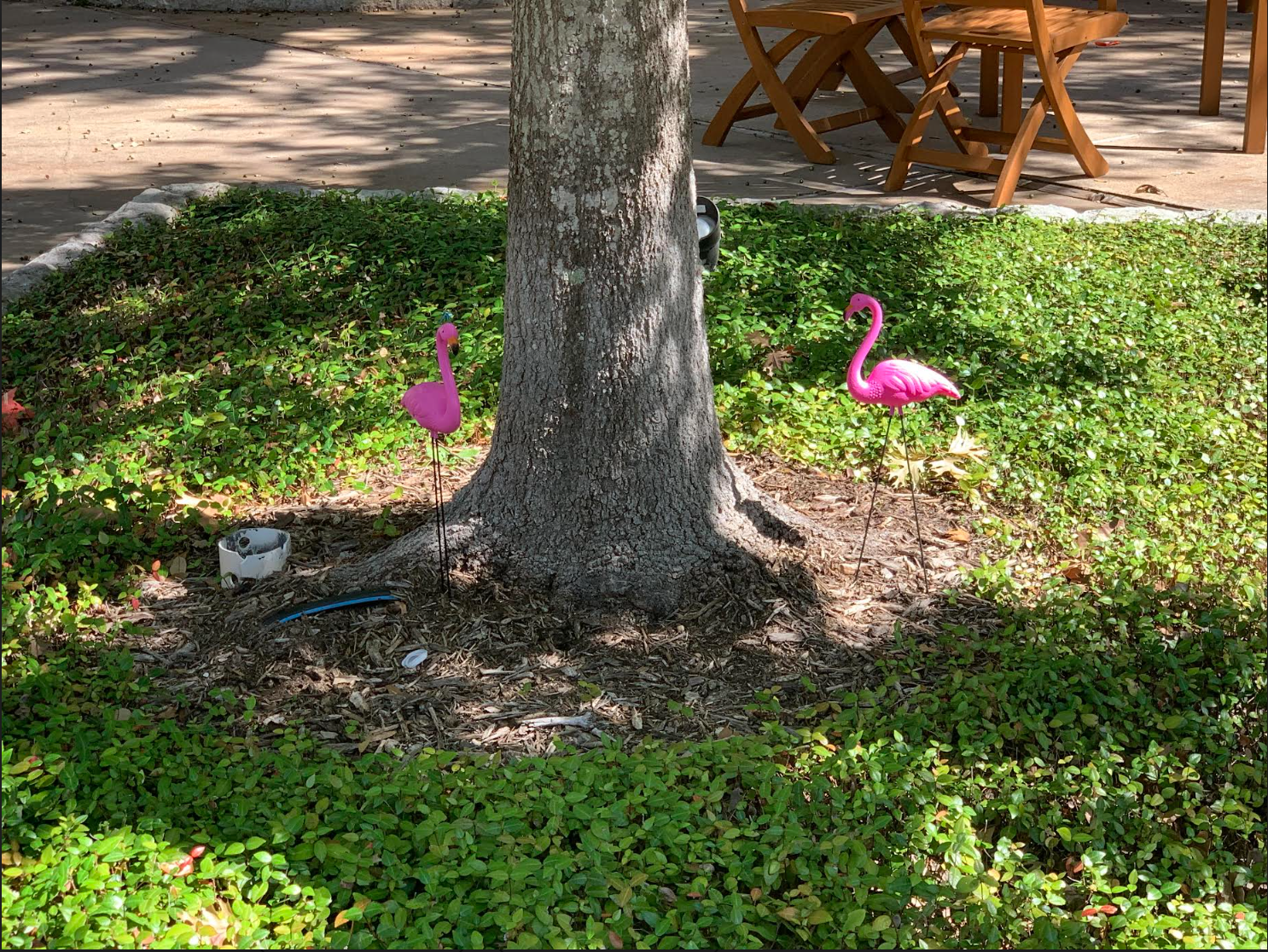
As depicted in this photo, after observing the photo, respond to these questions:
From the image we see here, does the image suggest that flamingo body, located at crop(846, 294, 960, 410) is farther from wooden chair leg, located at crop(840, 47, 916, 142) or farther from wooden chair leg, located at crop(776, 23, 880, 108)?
wooden chair leg, located at crop(840, 47, 916, 142)

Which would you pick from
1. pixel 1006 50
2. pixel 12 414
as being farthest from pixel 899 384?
pixel 1006 50

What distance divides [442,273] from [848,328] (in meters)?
1.98

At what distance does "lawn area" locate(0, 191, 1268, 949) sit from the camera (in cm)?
273

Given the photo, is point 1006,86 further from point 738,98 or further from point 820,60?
point 738,98

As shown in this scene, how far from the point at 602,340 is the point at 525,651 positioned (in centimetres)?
91

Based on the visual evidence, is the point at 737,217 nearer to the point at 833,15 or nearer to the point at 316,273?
the point at 833,15

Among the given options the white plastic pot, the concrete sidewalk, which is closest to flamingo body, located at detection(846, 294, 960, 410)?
the white plastic pot

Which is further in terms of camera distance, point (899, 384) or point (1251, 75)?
point (1251, 75)

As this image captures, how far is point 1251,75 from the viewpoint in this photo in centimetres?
789

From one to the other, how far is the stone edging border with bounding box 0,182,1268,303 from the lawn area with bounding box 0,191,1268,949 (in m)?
0.45

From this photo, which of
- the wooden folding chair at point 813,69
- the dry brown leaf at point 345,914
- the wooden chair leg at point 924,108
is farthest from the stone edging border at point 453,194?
the dry brown leaf at point 345,914

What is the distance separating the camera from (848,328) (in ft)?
18.4

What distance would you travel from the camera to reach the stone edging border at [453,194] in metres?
6.80

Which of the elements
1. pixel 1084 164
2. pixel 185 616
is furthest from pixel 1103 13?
pixel 185 616
